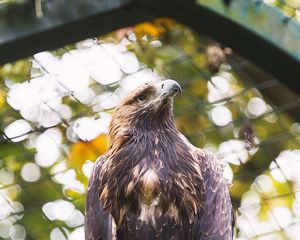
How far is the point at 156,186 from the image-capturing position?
185 inches

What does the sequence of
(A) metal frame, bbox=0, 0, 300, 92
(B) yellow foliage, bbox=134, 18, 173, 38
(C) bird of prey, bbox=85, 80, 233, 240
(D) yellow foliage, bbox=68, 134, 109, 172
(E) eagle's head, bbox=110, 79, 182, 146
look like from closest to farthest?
1. (A) metal frame, bbox=0, 0, 300, 92
2. (C) bird of prey, bbox=85, 80, 233, 240
3. (E) eagle's head, bbox=110, 79, 182, 146
4. (B) yellow foliage, bbox=134, 18, 173, 38
5. (D) yellow foliage, bbox=68, 134, 109, 172

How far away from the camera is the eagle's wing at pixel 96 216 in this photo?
4715 mm

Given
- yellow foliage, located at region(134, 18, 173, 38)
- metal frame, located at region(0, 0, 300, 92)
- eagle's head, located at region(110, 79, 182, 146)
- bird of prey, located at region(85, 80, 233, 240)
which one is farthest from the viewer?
yellow foliage, located at region(134, 18, 173, 38)

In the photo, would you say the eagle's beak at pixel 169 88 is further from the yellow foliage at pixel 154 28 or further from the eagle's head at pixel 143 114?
the yellow foliage at pixel 154 28

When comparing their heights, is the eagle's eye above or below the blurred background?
above

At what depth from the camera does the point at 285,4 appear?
5277mm

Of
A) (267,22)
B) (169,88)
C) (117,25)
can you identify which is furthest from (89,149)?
(267,22)

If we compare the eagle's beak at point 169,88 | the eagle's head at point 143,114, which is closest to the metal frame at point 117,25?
the eagle's beak at point 169,88

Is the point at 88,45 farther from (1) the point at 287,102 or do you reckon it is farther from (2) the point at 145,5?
(2) the point at 145,5

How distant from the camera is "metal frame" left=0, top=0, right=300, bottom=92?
13.7 ft

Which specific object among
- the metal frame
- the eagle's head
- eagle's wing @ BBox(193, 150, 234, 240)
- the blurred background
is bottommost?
the blurred background

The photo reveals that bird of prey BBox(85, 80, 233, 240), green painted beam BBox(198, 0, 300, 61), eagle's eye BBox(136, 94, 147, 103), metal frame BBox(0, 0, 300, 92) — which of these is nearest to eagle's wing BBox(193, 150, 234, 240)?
bird of prey BBox(85, 80, 233, 240)

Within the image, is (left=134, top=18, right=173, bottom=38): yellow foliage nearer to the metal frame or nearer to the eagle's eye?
the eagle's eye

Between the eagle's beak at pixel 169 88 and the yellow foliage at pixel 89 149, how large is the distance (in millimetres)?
1483
